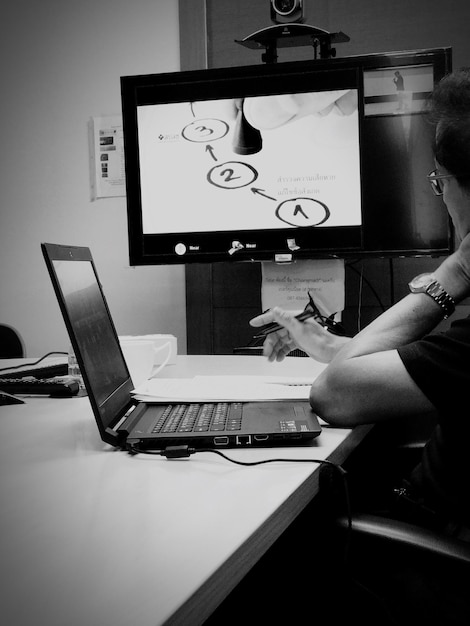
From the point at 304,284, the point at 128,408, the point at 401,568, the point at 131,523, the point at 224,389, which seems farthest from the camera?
the point at 304,284

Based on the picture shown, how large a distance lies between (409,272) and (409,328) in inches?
47.5

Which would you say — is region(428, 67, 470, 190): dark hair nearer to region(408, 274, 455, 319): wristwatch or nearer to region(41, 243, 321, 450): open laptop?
region(408, 274, 455, 319): wristwatch

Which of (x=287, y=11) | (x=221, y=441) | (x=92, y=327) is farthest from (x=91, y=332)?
(x=287, y=11)

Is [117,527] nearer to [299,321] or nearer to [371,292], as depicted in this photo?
[299,321]

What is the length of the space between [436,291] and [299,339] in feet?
1.34

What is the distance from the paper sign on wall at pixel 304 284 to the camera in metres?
2.27

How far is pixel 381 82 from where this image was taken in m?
2.15

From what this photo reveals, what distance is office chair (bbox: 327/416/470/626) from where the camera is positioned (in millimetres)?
877

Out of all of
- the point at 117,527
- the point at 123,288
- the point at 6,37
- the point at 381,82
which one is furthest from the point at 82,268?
the point at 6,37

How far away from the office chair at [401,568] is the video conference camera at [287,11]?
66.4 inches

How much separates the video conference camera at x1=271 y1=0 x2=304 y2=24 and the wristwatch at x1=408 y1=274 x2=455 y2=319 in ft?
4.16

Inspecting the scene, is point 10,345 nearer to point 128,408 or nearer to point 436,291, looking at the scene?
point 128,408

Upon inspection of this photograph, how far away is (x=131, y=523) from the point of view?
726 mm

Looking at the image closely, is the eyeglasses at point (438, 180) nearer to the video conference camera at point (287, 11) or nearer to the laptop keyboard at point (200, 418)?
the laptop keyboard at point (200, 418)
